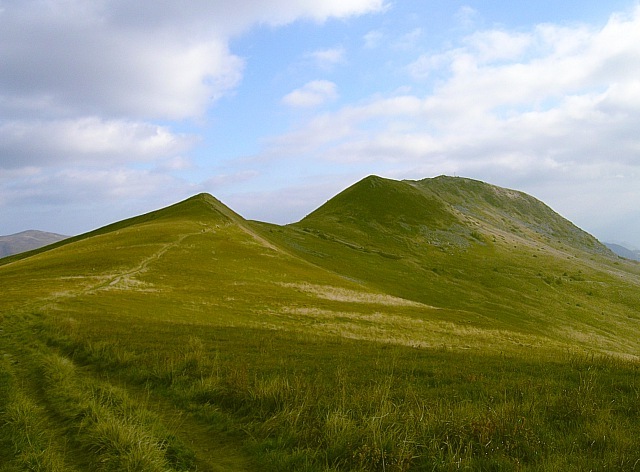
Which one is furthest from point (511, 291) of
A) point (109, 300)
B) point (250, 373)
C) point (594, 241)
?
point (594, 241)

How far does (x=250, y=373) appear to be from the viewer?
1341cm

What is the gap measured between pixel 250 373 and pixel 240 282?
1471 inches

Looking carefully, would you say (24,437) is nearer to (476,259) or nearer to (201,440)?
(201,440)

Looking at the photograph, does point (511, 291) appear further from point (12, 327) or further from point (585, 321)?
point (12, 327)

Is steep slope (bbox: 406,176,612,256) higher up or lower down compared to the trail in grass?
higher up

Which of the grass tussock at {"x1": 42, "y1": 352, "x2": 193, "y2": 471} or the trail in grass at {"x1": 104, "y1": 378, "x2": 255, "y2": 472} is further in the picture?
the trail in grass at {"x1": 104, "y1": 378, "x2": 255, "y2": 472}

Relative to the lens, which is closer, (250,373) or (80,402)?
(80,402)

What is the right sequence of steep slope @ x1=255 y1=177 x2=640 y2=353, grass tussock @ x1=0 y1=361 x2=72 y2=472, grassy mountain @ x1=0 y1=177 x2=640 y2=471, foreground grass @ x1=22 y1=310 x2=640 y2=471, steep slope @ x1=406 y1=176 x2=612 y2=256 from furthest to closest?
steep slope @ x1=406 y1=176 x2=612 y2=256 → steep slope @ x1=255 y1=177 x2=640 y2=353 → grassy mountain @ x1=0 y1=177 x2=640 y2=471 → foreground grass @ x1=22 y1=310 x2=640 y2=471 → grass tussock @ x1=0 y1=361 x2=72 y2=472

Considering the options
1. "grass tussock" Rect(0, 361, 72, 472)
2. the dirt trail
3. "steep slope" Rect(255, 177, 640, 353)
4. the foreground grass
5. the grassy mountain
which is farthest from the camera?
"steep slope" Rect(255, 177, 640, 353)

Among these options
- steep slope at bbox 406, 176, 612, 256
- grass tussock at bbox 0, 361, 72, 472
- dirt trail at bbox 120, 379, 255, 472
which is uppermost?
steep slope at bbox 406, 176, 612, 256

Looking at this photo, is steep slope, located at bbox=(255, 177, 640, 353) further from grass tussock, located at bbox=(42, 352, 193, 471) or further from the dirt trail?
grass tussock, located at bbox=(42, 352, 193, 471)

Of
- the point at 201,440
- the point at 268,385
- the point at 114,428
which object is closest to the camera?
the point at 114,428

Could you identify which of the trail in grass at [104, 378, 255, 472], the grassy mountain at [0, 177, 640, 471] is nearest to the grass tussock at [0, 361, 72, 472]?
the grassy mountain at [0, 177, 640, 471]

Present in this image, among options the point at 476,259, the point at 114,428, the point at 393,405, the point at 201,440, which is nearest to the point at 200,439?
the point at 201,440
